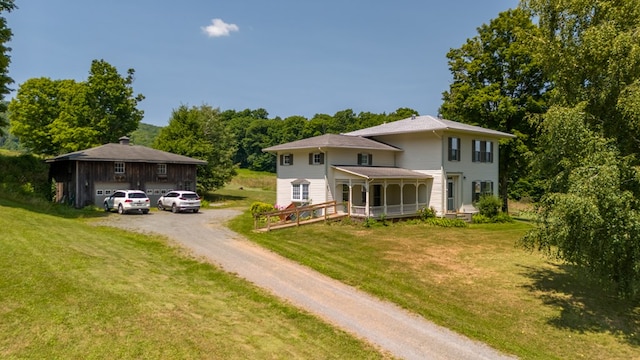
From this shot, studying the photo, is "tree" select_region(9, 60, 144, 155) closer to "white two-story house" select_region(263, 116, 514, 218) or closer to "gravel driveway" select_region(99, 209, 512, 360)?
"white two-story house" select_region(263, 116, 514, 218)

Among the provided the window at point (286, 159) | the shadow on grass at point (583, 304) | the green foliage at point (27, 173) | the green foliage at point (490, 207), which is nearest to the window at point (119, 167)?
the green foliage at point (27, 173)

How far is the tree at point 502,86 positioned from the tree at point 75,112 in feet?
133

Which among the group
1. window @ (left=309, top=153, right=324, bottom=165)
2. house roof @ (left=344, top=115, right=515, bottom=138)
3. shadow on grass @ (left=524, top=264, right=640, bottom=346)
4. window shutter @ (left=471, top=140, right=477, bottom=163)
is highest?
house roof @ (left=344, top=115, right=515, bottom=138)

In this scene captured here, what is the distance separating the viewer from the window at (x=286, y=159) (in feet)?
103

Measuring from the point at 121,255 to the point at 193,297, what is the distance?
498 cm

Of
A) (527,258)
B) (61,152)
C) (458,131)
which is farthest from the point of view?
(61,152)

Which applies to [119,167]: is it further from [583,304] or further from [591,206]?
[591,206]

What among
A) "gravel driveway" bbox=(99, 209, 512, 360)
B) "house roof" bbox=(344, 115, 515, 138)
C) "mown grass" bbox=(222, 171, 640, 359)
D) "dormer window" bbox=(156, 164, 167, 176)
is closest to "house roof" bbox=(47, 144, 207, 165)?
"dormer window" bbox=(156, 164, 167, 176)

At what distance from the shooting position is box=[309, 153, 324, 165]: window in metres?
29.0

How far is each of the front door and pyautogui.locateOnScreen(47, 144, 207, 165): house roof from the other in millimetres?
22525

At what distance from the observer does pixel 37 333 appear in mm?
7391

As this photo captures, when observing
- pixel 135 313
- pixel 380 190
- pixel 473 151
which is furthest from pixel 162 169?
pixel 135 313

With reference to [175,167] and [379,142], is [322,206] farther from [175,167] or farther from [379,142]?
[175,167]

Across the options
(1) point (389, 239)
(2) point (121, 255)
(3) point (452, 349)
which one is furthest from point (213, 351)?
(1) point (389, 239)
